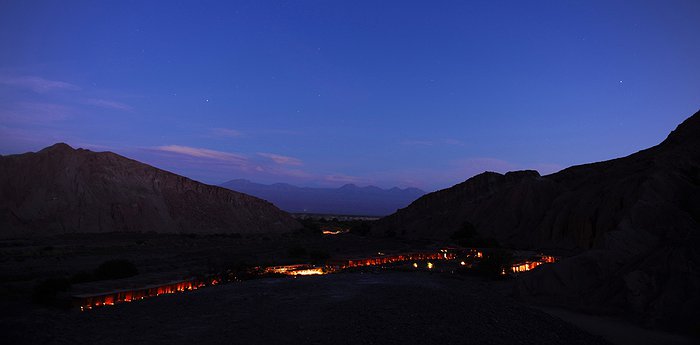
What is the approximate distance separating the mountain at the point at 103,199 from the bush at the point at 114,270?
132 feet

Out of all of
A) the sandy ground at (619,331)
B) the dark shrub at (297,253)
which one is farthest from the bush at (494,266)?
the dark shrub at (297,253)

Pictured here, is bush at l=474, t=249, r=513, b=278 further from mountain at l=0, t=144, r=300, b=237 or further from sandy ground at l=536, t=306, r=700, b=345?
mountain at l=0, t=144, r=300, b=237

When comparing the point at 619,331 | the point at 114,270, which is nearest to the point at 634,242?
the point at 619,331

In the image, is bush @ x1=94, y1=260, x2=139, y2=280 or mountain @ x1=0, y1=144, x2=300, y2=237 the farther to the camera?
mountain @ x1=0, y1=144, x2=300, y2=237

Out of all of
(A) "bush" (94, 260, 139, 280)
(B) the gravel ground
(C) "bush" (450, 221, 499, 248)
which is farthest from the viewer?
(C) "bush" (450, 221, 499, 248)

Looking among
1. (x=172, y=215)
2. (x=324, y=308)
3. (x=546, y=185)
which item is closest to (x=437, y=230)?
(x=546, y=185)

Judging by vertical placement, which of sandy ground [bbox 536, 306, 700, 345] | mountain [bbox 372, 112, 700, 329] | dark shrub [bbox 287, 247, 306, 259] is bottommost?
dark shrub [bbox 287, 247, 306, 259]

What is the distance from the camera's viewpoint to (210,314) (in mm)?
15352

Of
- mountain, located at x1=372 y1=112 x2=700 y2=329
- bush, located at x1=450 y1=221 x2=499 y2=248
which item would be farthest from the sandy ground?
bush, located at x1=450 y1=221 x2=499 y2=248

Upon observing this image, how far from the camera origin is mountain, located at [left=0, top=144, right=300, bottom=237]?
6112 centimetres

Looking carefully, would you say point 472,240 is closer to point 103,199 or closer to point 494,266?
point 494,266

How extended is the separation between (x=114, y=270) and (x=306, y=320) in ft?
49.9

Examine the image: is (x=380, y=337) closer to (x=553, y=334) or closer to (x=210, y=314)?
(x=553, y=334)

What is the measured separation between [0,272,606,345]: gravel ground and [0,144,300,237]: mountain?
167ft
